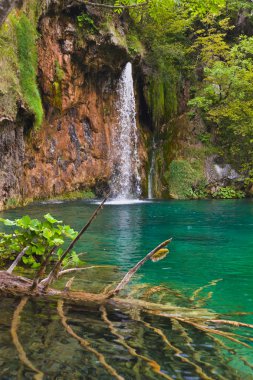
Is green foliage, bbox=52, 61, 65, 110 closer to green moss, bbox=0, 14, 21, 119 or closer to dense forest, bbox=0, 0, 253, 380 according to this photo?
dense forest, bbox=0, 0, 253, 380

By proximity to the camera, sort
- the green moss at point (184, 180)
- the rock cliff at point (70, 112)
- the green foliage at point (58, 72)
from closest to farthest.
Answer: the rock cliff at point (70, 112) → the green foliage at point (58, 72) → the green moss at point (184, 180)

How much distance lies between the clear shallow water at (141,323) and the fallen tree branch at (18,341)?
0.04 meters

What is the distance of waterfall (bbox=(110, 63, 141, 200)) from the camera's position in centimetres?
2427

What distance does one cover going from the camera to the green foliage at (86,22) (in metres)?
20.4

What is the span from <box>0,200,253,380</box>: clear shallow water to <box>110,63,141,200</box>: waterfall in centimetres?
1418

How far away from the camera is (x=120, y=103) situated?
80.2ft

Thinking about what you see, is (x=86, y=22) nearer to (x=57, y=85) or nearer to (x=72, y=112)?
(x=57, y=85)

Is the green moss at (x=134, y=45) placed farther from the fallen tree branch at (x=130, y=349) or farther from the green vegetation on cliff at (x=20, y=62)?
the fallen tree branch at (x=130, y=349)

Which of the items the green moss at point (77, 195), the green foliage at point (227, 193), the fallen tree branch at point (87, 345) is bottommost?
the fallen tree branch at point (87, 345)

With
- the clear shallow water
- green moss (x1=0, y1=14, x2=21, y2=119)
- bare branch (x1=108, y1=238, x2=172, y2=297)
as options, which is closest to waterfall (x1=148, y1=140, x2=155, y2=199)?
green moss (x1=0, y1=14, x2=21, y2=119)

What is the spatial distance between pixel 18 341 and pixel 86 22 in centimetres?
1961

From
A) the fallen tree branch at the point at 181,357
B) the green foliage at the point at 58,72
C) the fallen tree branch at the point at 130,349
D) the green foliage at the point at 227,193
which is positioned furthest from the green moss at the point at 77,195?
the fallen tree branch at the point at 181,357

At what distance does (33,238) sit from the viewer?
5477 millimetres

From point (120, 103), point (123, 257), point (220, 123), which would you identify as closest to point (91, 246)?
point (123, 257)
